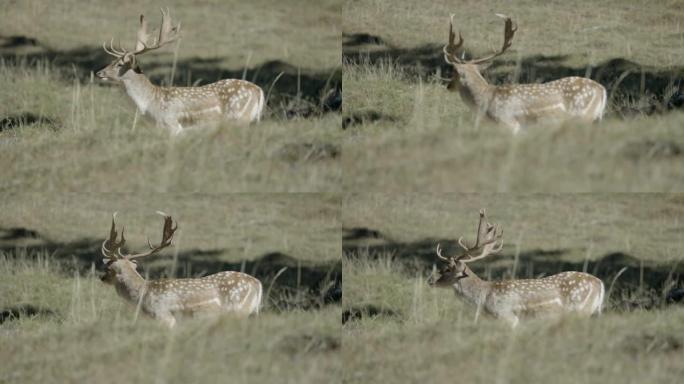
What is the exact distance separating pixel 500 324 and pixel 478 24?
1686 millimetres

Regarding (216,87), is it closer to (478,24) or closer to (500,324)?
(478,24)

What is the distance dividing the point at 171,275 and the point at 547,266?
214 centimetres

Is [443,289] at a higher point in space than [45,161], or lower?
lower

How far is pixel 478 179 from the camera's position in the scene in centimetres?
814

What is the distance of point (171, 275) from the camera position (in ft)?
27.7

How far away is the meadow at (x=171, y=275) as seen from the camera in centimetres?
827

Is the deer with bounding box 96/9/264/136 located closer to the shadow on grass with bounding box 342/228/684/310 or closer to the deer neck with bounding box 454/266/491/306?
the shadow on grass with bounding box 342/228/684/310

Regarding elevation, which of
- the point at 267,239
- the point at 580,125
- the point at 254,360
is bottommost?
the point at 254,360

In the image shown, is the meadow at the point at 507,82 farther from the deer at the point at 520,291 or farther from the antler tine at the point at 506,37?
the deer at the point at 520,291

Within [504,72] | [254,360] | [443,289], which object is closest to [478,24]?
[504,72]

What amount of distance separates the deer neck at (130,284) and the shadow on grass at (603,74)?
1.79m

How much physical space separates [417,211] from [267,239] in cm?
87

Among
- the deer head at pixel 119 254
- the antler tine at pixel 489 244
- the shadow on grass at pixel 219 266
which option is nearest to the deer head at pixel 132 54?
the deer head at pixel 119 254

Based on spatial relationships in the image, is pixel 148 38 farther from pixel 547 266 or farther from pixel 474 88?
pixel 547 266
